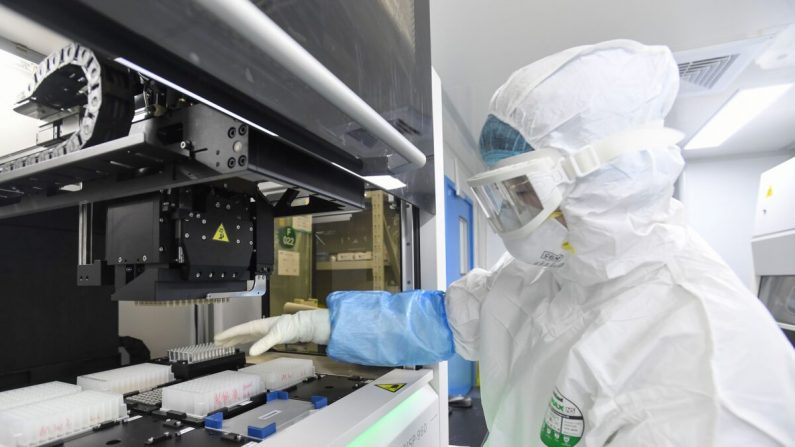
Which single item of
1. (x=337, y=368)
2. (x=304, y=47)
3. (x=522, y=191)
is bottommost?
(x=337, y=368)

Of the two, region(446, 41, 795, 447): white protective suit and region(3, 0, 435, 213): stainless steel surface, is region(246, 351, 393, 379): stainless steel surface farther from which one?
region(3, 0, 435, 213): stainless steel surface

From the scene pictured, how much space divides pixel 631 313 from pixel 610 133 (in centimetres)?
34

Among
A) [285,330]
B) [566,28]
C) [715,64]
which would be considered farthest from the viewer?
[715,64]

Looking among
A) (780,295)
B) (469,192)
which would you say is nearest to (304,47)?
(780,295)

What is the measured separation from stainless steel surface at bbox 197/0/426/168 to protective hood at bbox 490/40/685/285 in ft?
1.19

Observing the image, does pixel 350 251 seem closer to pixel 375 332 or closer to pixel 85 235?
pixel 375 332

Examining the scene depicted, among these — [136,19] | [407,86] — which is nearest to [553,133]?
[407,86]

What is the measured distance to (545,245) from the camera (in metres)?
0.82

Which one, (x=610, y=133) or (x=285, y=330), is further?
(x=285, y=330)

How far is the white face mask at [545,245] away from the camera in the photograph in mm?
810

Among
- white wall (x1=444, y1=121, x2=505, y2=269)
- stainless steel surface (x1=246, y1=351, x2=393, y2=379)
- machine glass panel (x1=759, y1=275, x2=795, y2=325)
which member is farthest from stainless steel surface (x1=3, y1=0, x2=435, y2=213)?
machine glass panel (x1=759, y1=275, x2=795, y2=325)

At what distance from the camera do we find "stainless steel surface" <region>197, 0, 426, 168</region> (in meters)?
0.35

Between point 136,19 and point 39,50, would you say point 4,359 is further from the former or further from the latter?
point 136,19

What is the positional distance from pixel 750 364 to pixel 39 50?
1.64 metres
